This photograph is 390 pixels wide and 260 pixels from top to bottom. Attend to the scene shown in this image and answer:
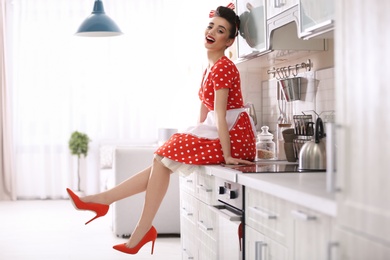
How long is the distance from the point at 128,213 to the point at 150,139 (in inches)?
133

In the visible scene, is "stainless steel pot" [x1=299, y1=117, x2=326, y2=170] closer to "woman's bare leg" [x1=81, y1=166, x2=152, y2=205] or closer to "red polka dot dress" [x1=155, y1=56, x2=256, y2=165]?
"red polka dot dress" [x1=155, y1=56, x2=256, y2=165]

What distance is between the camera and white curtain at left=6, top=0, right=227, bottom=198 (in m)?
8.42

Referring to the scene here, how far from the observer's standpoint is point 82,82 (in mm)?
8547

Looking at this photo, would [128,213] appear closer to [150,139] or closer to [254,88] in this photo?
[254,88]

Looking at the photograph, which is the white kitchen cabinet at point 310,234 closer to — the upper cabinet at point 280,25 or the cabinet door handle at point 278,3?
the upper cabinet at point 280,25

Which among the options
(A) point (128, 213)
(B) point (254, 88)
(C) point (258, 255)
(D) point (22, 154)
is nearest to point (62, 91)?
(D) point (22, 154)

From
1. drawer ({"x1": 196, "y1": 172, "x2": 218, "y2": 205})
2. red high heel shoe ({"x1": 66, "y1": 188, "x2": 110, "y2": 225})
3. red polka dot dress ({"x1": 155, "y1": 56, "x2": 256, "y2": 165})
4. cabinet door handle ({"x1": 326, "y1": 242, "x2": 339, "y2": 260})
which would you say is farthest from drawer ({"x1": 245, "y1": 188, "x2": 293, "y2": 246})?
red high heel shoe ({"x1": 66, "y1": 188, "x2": 110, "y2": 225})

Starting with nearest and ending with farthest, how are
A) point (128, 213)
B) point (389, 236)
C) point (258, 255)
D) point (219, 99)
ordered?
point (389, 236), point (258, 255), point (219, 99), point (128, 213)

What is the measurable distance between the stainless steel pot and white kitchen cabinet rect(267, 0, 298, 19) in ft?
1.93

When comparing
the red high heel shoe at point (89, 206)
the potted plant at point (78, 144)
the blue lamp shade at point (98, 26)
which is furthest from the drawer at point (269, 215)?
the potted plant at point (78, 144)

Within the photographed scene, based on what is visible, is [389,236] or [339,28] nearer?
[389,236]

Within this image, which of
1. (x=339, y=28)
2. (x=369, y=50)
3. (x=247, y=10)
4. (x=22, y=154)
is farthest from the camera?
(x=22, y=154)

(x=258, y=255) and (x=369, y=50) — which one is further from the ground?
(x=369, y=50)

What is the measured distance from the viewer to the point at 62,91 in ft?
27.9
